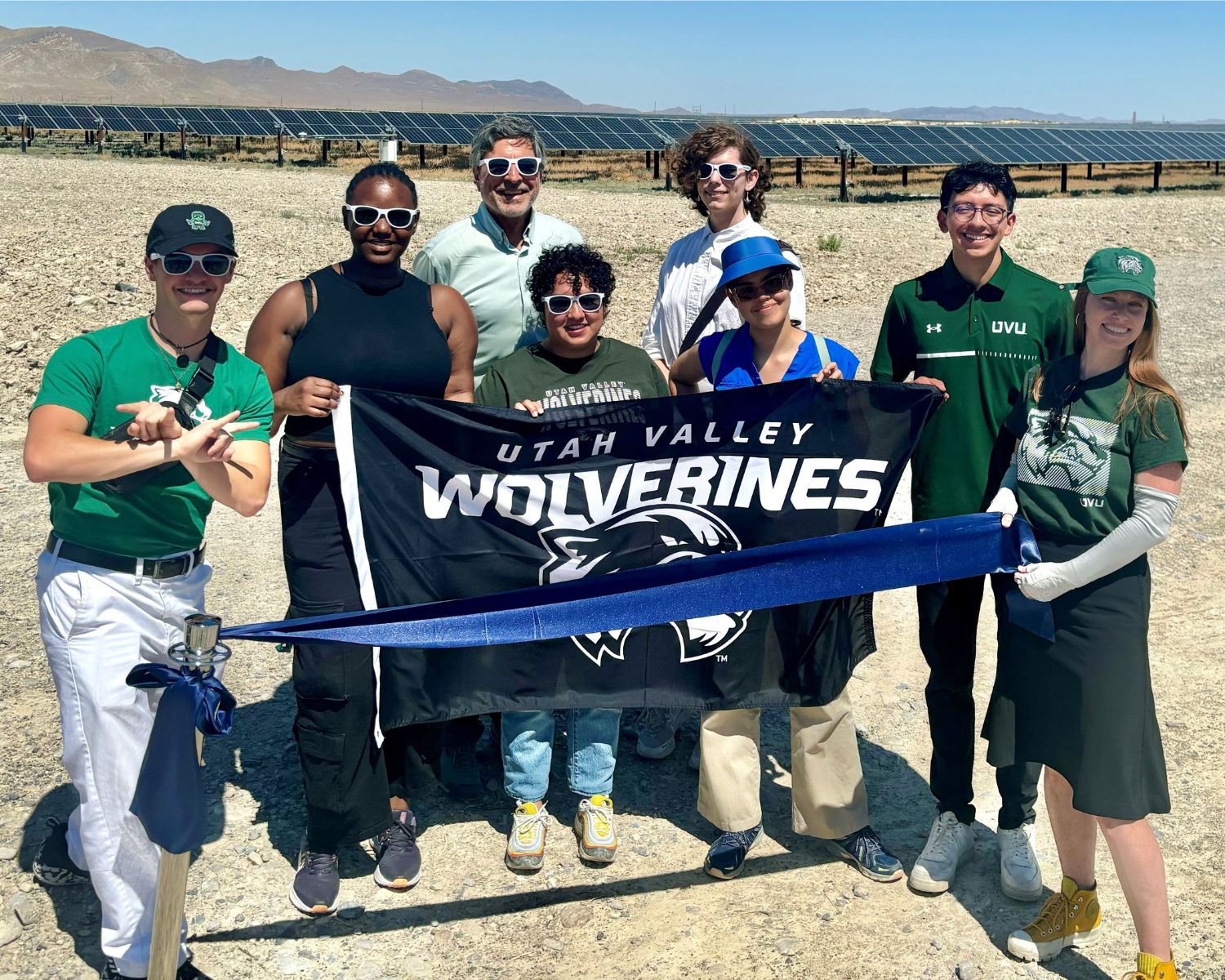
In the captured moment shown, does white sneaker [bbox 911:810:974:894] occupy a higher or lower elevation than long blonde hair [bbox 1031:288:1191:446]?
lower

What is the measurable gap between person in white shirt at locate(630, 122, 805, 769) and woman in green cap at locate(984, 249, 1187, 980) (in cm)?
130

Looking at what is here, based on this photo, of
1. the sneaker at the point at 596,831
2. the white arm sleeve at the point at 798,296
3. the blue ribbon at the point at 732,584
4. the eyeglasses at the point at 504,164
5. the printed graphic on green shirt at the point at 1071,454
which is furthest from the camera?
the eyeglasses at the point at 504,164

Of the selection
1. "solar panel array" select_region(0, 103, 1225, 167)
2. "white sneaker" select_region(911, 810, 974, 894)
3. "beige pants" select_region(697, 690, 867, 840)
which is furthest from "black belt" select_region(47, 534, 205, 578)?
"solar panel array" select_region(0, 103, 1225, 167)

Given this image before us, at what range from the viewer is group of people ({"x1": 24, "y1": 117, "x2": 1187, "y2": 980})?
128 inches

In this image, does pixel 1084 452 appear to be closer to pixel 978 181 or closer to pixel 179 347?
pixel 978 181

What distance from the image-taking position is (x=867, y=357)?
38.8 ft

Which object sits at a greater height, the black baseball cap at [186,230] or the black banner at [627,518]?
the black baseball cap at [186,230]

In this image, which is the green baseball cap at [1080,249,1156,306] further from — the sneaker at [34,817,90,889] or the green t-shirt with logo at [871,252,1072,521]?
the sneaker at [34,817,90,889]

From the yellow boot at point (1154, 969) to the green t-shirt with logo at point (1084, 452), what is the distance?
4.08ft

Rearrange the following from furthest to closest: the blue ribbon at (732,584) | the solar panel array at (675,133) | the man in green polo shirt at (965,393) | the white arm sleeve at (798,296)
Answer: the solar panel array at (675,133), the white arm sleeve at (798,296), the man in green polo shirt at (965,393), the blue ribbon at (732,584)

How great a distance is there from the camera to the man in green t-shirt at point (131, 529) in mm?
3184

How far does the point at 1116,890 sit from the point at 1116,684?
1103 millimetres

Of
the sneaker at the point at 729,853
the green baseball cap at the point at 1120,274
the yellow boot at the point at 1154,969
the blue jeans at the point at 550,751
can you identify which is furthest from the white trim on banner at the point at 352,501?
the yellow boot at the point at 1154,969

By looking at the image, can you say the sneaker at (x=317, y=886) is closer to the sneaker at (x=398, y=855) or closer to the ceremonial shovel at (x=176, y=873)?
the sneaker at (x=398, y=855)
